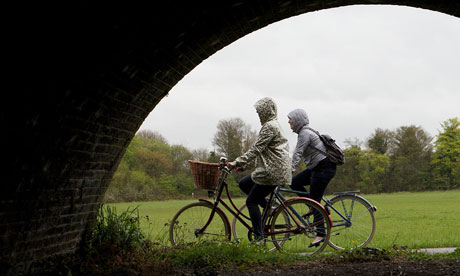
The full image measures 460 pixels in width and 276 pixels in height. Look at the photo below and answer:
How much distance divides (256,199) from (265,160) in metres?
0.54

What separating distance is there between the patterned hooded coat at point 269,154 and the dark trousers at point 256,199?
0.39ft

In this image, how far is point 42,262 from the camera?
4793 millimetres

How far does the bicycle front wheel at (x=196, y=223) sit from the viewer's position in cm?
636

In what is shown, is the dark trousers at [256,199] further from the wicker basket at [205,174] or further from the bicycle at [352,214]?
the bicycle at [352,214]

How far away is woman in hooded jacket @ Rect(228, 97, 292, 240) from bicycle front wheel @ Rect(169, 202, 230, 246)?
46 centimetres

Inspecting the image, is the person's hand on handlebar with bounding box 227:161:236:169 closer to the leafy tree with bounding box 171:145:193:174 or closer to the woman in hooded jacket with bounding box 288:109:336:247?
the woman in hooded jacket with bounding box 288:109:336:247

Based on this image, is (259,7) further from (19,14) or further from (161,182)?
(161,182)

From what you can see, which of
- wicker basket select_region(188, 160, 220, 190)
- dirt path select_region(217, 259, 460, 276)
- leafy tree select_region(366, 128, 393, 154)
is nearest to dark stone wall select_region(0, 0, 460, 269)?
wicker basket select_region(188, 160, 220, 190)

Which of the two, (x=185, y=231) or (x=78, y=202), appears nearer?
(x=78, y=202)

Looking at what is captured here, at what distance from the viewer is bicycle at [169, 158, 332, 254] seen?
20.7 feet

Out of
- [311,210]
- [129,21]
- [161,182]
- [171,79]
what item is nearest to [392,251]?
[311,210]

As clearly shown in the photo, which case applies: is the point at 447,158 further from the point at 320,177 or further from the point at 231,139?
the point at 320,177

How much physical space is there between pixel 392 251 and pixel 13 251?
15.2 ft

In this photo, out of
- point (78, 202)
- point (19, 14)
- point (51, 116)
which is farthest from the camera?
point (78, 202)
